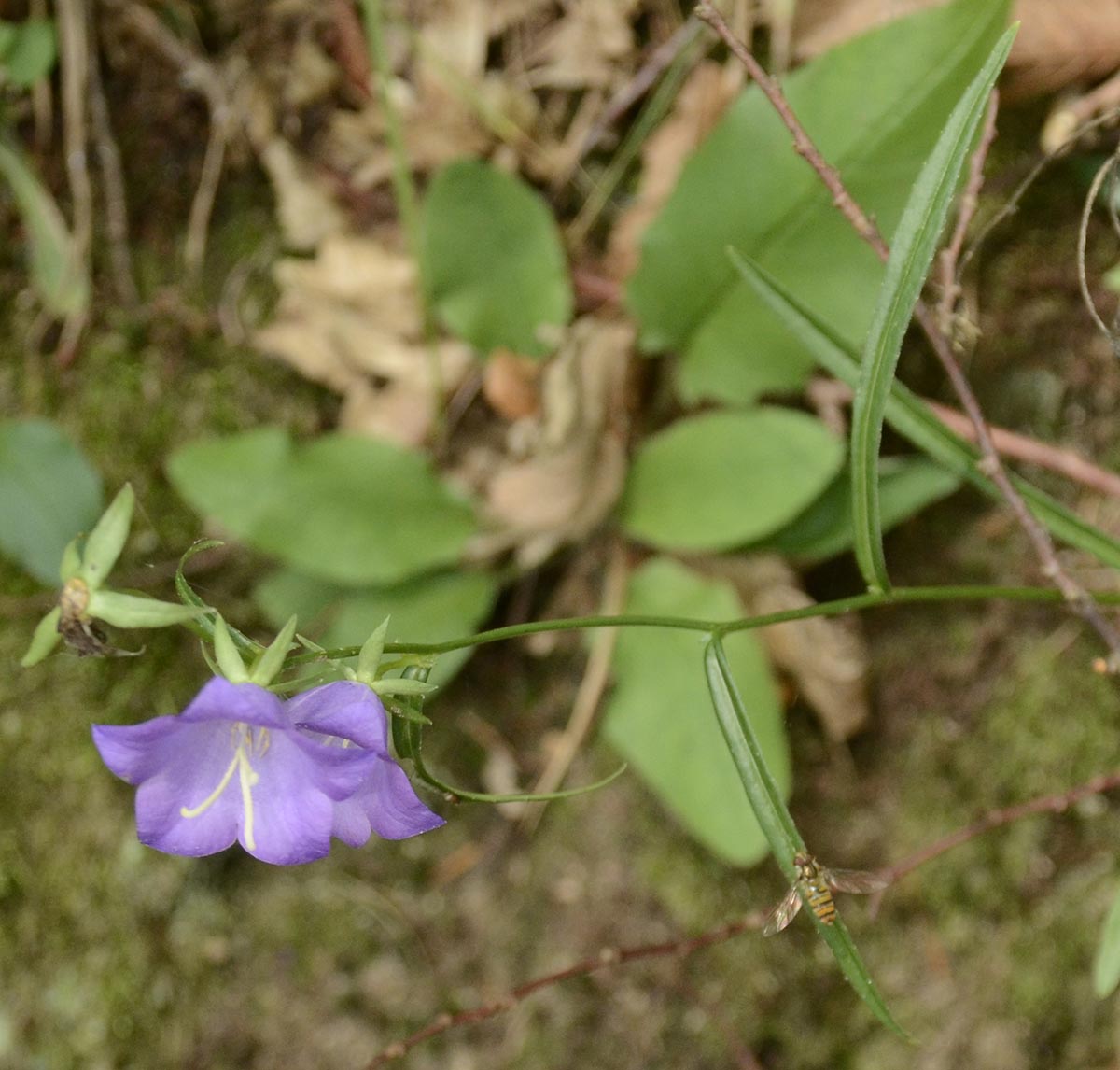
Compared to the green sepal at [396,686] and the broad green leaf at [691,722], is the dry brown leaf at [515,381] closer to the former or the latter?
the broad green leaf at [691,722]

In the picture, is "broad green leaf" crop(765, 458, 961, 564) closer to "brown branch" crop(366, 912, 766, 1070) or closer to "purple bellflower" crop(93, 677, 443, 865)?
"brown branch" crop(366, 912, 766, 1070)

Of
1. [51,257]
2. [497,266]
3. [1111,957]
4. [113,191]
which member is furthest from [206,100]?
[1111,957]

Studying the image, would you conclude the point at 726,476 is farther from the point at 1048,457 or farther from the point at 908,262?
the point at 908,262

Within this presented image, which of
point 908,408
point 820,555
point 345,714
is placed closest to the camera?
point 345,714

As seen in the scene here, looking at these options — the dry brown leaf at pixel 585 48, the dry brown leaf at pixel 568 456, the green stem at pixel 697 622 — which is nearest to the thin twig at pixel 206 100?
the dry brown leaf at pixel 585 48

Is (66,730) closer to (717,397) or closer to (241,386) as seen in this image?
(241,386)

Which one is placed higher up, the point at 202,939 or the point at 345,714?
the point at 345,714

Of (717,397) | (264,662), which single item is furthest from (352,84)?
(264,662)
